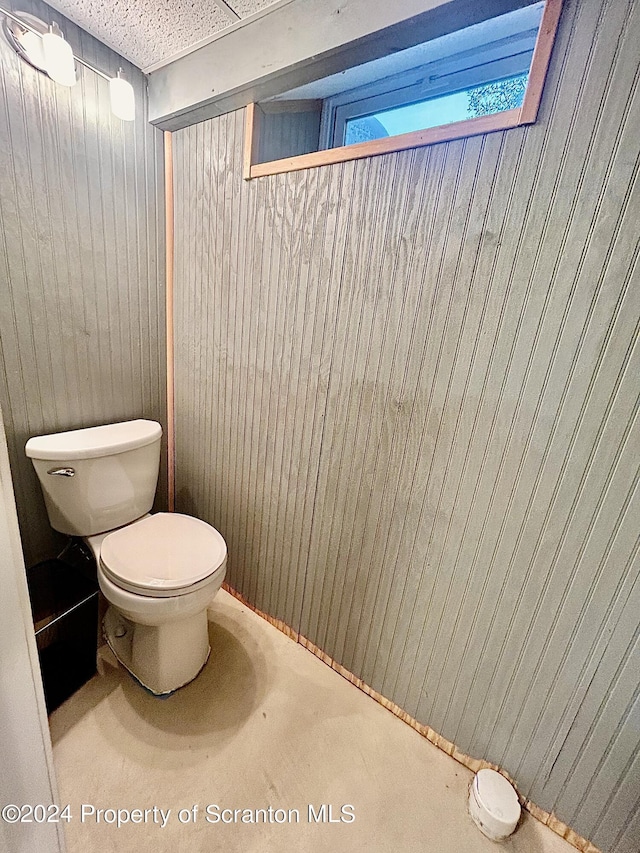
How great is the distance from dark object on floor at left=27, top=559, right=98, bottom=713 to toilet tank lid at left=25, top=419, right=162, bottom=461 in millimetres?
442

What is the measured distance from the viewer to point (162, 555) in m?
1.21

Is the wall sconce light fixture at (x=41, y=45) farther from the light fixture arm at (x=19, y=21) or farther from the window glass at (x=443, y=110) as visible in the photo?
the window glass at (x=443, y=110)

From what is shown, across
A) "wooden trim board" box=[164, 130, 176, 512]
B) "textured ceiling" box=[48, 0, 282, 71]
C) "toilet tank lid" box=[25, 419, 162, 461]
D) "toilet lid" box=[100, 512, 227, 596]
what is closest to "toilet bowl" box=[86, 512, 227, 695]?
"toilet lid" box=[100, 512, 227, 596]

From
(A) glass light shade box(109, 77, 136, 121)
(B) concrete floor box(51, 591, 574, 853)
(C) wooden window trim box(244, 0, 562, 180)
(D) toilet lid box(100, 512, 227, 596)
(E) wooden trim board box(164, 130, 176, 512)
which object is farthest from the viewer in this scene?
(E) wooden trim board box(164, 130, 176, 512)

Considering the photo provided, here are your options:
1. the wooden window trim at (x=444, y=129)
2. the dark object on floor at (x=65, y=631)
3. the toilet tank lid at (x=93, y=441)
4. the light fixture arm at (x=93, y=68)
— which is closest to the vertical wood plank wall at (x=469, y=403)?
the wooden window trim at (x=444, y=129)

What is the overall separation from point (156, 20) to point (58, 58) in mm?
296

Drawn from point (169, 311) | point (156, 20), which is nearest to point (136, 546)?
point (169, 311)

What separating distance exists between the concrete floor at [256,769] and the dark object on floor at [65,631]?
0.22 ft

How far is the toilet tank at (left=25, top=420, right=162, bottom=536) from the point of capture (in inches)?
49.7

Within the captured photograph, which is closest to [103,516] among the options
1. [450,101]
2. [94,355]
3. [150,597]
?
[150,597]

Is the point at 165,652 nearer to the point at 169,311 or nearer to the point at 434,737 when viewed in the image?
the point at 434,737

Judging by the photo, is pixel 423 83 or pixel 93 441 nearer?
pixel 423 83

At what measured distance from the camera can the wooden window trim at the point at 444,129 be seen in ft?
2.45

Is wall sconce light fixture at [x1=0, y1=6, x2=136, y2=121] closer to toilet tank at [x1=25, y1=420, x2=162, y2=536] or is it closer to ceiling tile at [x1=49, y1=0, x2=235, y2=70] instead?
ceiling tile at [x1=49, y1=0, x2=235, y2=70]
